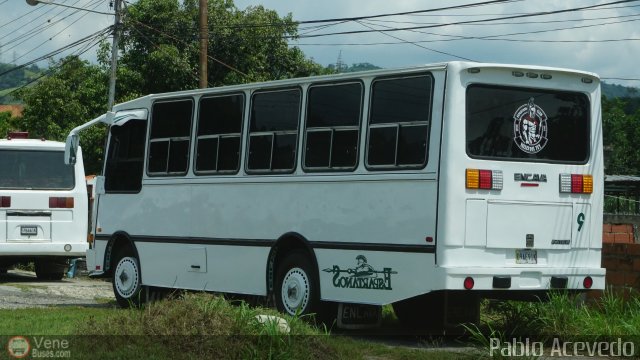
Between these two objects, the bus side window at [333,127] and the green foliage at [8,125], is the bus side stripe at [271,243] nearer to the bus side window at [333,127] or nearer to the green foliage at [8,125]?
the bus side window at [333,127]

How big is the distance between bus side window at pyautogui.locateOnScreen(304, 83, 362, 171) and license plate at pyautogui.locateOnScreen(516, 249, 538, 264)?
2.05m

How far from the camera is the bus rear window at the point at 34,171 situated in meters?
20.5

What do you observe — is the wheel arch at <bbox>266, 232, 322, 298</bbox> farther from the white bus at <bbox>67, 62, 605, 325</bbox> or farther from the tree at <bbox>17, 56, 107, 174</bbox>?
the tree at <bbox>17, 56, 107, 174</bbox>

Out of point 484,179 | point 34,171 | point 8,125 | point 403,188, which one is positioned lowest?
point 403,188

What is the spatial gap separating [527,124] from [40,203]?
11505 mm

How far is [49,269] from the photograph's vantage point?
21938 mm

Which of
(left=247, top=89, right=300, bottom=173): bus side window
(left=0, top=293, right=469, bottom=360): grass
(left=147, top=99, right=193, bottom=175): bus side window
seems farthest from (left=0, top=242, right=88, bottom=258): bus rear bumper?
(left=0, top=293, right=469, bottom=360): grass

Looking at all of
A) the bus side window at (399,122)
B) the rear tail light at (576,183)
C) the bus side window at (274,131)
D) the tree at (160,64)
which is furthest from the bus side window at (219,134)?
the tree at (160,64)

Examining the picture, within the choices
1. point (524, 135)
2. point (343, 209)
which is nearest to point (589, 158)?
point (524, 135)

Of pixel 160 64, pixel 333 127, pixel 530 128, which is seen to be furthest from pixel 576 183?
pixel 160 64

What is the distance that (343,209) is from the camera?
1223 centimetres

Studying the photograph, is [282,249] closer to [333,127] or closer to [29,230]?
[333,127]

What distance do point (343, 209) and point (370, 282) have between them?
950mm

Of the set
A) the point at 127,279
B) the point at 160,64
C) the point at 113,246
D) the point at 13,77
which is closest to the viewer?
the point at 127,279
